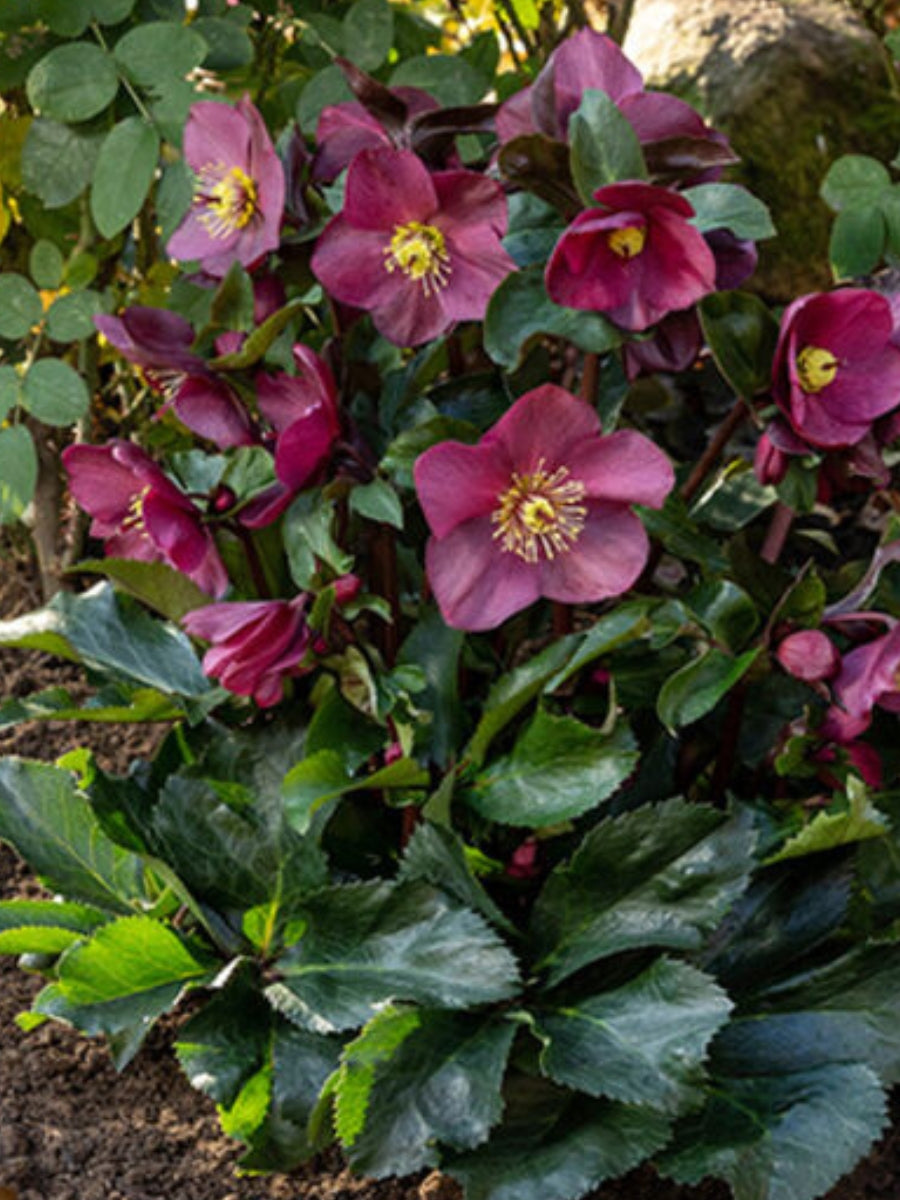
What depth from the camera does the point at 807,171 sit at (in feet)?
7.62

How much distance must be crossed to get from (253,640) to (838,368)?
1.54ft

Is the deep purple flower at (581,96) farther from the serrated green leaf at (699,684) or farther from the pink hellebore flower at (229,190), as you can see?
the serrated green leaf at (699,684)

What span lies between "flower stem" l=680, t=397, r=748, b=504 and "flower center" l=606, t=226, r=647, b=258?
166 mm

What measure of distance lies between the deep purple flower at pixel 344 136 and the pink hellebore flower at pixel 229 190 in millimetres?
53

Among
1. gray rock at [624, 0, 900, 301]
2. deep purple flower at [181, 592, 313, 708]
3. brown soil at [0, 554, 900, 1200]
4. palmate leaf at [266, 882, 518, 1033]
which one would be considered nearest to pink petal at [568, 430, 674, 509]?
deep purple flower at [181, 592, 313, 708]

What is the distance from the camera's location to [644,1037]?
1308 mm

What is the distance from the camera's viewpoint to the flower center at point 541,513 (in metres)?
1.31

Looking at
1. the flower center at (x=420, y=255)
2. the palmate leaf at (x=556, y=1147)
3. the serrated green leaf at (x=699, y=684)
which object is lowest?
the palmate leaf at (x=556, y=1147)

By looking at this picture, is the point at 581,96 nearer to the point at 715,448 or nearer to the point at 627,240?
the point at 627,240

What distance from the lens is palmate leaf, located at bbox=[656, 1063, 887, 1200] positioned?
4.25 ft

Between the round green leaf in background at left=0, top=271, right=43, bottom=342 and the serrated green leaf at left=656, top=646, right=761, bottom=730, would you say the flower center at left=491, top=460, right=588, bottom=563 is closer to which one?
the serrated green leaf at left=656, top=646, right=761, bottom=730

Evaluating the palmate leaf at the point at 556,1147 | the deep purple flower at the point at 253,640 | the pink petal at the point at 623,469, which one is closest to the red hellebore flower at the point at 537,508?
the pink petal at the point at 623,469

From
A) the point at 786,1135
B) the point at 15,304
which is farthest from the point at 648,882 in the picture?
the point at 15,304

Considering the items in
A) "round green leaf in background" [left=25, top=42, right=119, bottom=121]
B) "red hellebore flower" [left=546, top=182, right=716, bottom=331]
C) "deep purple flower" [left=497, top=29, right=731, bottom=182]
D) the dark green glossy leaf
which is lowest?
"round green leaf in background" [left=25, top=42, right=119, bottom=121]
